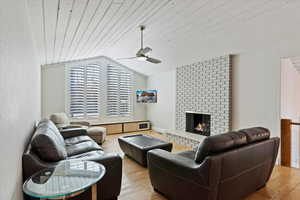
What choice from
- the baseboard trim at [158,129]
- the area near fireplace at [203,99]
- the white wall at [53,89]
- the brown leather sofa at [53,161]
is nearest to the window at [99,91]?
the white wall at [53,89]

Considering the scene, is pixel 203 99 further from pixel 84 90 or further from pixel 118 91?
pixel 84 90

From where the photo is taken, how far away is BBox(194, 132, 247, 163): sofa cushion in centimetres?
167

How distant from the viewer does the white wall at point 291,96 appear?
3.22 m

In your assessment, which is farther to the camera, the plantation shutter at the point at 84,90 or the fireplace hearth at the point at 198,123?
the plantation shutter at the point at 84,90

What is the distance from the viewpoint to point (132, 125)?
652 centimetres

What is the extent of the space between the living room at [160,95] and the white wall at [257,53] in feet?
0.07

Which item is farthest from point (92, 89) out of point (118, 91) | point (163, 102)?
point (163, 102)

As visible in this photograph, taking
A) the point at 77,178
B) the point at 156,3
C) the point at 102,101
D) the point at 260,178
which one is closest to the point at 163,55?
the point at 156,3

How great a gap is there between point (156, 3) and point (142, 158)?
2.68 meters

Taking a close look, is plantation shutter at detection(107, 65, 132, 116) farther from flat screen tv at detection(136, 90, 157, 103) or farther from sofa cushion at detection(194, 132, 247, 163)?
sofa cushion at detection(194, 132, 247, 163)

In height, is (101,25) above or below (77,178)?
above

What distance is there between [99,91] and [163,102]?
8.15 feet

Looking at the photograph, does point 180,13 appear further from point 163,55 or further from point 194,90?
point 194,90

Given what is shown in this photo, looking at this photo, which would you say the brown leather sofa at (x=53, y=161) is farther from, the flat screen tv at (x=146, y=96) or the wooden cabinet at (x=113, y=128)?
the flat screen tv at (x=146, y=96)
